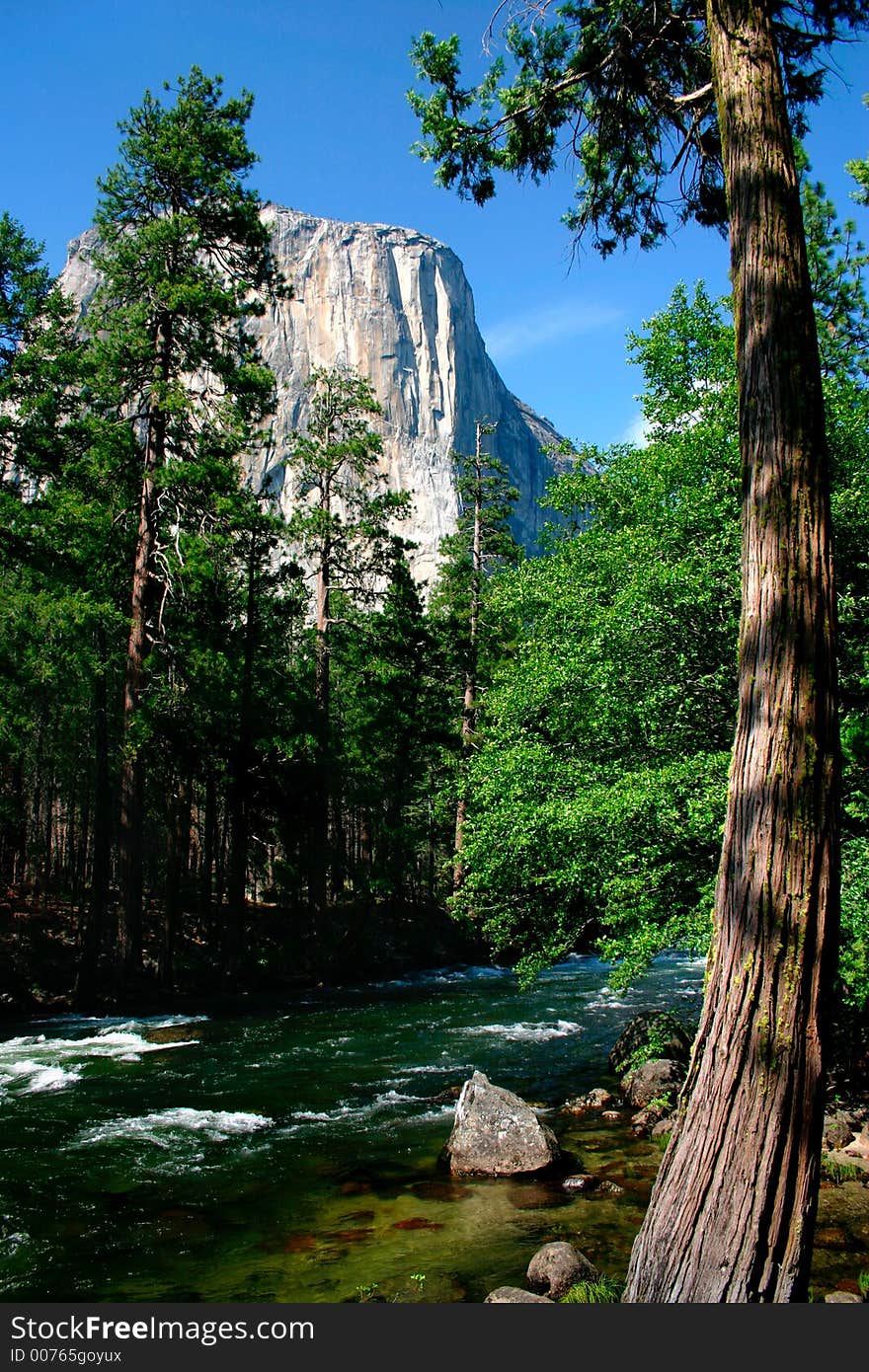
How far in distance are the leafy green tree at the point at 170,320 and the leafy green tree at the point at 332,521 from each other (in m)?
6.41

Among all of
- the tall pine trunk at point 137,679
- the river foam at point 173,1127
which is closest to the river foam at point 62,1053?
the tall pine trunk at point 137,679

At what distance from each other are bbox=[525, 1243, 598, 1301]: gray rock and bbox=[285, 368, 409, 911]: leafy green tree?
19.7m

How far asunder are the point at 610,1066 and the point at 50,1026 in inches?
421

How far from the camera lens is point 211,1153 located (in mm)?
8945

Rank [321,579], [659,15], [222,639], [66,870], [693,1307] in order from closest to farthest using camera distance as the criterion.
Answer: [693,1307]
[659,15]
[222,639]
[321,579]
[66,870]

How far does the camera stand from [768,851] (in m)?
3.48

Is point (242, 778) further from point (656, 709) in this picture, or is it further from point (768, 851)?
point (768, 851)

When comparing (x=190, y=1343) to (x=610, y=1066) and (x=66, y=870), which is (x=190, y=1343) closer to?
(x=610, y=1066)

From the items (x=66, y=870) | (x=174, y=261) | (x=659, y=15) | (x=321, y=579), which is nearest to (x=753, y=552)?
(x=659, y=15)

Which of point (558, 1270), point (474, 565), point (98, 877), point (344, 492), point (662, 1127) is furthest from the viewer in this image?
point (474, 565)

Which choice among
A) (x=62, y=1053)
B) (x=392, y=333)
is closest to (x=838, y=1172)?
(x=62, y=1053)

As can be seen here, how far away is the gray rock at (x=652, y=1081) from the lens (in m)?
10.2

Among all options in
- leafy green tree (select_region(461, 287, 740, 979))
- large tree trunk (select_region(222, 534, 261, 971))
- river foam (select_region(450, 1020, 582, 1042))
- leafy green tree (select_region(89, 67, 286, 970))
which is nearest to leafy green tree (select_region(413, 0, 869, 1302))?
leafy green tree (select_region(461, 287, 740, 979))

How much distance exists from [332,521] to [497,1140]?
2048 centimetres
